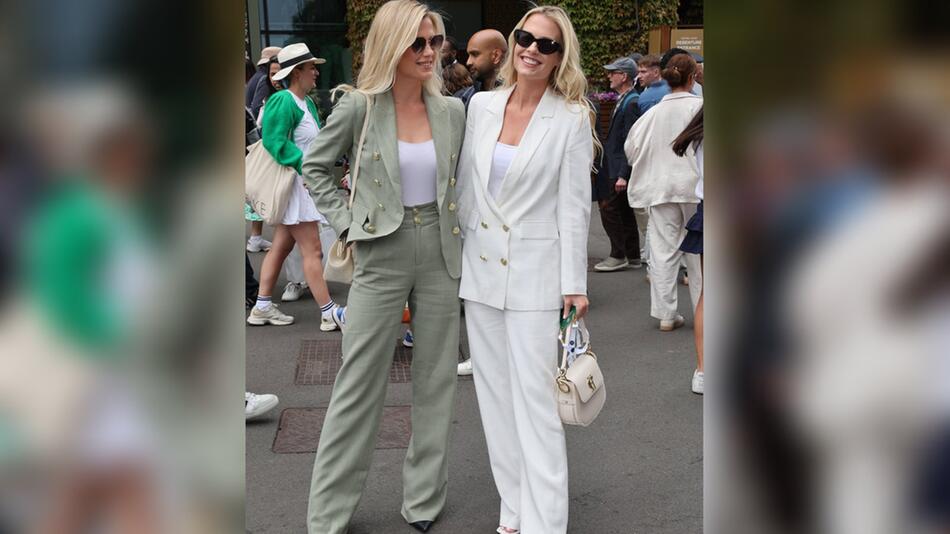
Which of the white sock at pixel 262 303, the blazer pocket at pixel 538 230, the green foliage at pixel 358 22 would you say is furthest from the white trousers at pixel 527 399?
the green foliage at pixel 358 22

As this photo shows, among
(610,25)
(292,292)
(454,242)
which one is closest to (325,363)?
(292,292)

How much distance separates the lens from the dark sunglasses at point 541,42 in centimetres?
370

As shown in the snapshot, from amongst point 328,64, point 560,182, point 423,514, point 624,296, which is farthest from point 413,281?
point 328,64

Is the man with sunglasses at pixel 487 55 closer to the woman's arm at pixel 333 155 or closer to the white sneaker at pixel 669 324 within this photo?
the white sneaker at pixel 669 324

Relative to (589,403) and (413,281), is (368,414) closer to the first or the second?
(413,281)

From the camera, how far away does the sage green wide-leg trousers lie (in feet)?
12.7

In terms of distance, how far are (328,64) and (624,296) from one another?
10.3 metres

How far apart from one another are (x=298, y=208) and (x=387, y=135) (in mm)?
3654

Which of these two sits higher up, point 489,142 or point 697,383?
point 489,142

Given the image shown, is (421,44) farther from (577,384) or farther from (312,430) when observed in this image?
(312,430)

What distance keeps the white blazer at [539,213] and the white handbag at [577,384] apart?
0.18 m

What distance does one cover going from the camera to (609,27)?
643 inches

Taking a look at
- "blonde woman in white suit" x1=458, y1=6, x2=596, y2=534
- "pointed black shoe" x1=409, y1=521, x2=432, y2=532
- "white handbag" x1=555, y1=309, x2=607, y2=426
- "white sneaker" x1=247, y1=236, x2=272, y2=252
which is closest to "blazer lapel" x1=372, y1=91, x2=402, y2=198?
"blonde woman in white suit" x1=458, y1=6, x2=596, y2=534

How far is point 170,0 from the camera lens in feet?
2.63
